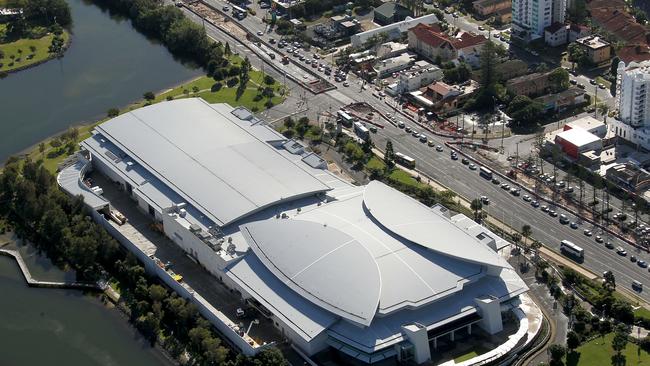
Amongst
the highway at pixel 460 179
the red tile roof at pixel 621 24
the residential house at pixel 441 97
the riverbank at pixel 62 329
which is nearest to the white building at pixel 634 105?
the highway at pixel 460 179

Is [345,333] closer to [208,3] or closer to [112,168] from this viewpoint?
[112,168]

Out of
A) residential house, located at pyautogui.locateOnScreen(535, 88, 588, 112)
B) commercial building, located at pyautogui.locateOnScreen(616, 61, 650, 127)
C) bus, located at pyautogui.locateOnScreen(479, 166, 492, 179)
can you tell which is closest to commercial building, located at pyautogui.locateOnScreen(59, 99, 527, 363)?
bus, located at pyautogui.locateOnScreen(479, 166, 492, 179)

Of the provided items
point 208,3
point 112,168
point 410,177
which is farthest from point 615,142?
point 208,3

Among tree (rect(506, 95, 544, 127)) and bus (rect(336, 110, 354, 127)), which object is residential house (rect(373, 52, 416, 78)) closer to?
bus (rect(336, 110, 354, 127))

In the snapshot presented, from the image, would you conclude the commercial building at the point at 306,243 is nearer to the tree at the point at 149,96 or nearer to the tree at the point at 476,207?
the tree at the point at 476,207

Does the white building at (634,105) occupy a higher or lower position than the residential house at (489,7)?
higher

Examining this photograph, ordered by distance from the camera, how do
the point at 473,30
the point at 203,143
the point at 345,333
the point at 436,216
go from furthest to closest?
the point at 473,30
the point at 203,143
the point at 436,216
the point at 345,333

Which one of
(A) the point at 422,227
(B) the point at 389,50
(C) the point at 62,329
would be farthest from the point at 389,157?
(C) the point at 62,329

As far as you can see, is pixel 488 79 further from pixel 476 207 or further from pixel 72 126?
pixel 72 126
